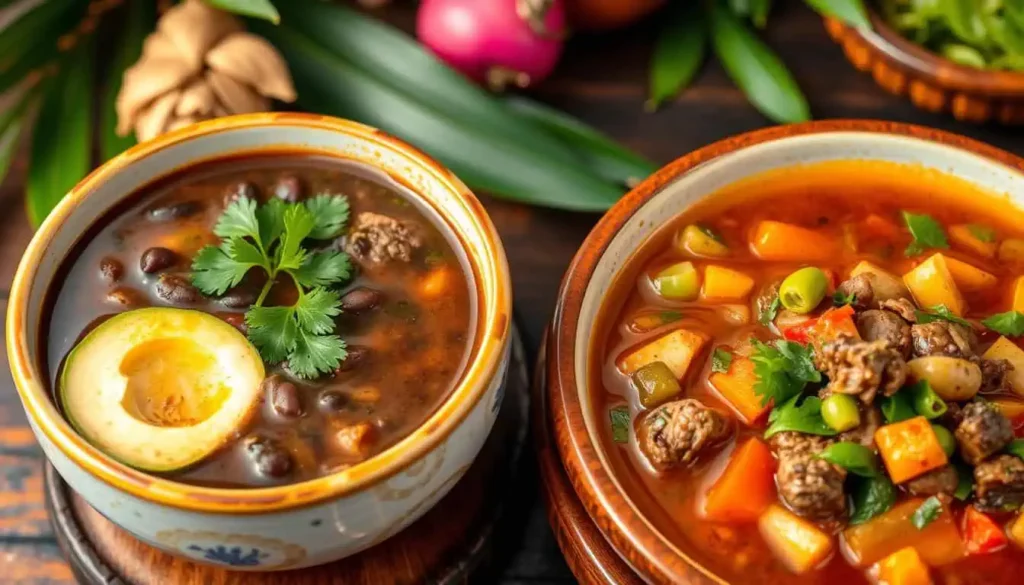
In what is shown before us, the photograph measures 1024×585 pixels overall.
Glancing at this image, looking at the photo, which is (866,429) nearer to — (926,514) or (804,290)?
(926,514)

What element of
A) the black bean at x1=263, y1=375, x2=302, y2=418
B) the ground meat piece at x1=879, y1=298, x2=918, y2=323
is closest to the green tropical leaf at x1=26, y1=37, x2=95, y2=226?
the black bean at x1=263, y1=375, x2=302, y2=418

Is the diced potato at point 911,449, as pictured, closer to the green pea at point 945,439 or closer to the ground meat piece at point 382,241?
the green pea at point 945,439

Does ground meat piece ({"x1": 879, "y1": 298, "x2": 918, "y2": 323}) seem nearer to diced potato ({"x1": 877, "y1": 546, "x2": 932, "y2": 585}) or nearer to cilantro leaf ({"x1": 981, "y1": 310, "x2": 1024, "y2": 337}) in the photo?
cilantro leaf ({"x1": 981, "y1": 310, "x2": 1024, "y2": 337})

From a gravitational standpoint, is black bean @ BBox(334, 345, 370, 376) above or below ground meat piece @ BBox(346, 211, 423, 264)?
below

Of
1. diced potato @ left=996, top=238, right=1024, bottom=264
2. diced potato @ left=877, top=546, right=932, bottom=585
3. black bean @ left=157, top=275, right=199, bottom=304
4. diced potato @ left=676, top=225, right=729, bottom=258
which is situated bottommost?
diced potato @ left=877, top=546, right=932, bottom=585

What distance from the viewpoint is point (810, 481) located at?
2043 millimetres

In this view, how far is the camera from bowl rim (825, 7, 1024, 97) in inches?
114

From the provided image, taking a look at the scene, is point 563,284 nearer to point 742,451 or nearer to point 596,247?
point 596,247

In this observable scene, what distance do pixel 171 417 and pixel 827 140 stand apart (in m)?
1.54

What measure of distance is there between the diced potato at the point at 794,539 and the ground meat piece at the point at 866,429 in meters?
0.18

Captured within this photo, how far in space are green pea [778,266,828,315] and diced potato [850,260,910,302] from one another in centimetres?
10

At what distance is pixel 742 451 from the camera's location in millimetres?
2195

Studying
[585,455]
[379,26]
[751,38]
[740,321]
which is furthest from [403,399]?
[751,38]

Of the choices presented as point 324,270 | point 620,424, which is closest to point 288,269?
point 324,270
